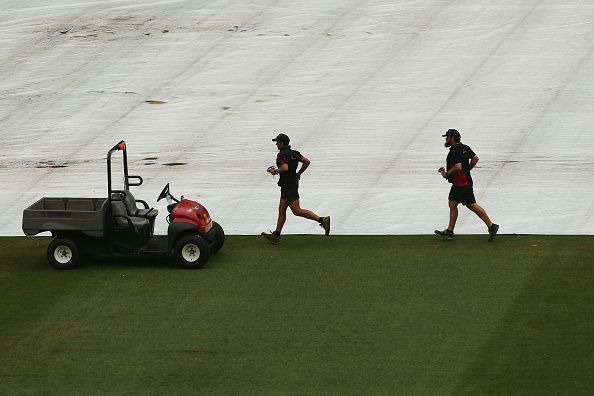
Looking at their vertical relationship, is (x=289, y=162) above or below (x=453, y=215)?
above

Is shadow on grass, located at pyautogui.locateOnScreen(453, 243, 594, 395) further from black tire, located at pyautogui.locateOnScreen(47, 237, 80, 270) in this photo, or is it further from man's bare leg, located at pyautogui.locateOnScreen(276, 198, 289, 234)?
black tire, located at pyautogui.locateOnScreen(47, 237, 80, 270)

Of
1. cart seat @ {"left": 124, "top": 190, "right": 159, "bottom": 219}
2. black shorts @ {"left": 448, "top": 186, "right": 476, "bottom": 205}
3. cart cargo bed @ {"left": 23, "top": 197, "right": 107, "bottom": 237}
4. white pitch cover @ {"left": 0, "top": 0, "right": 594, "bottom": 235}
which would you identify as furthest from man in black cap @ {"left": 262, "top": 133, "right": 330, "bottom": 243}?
cart cargo bed @ {"left": 23, "top": 197, "right": 107, "bottom": 237}

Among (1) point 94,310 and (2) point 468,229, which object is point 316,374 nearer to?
(1) point 94,310

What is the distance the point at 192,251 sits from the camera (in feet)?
48.5

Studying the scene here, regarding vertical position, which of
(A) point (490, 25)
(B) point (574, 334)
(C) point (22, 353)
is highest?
(C) point (22, 353)

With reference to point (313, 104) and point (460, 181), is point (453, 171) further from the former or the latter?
point (313, 104)

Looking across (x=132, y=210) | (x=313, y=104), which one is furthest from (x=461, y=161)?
(x=313, y=104)

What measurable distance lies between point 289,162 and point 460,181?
231cm

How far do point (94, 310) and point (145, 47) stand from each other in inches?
544

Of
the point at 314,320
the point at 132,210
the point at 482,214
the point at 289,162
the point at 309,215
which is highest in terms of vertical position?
the point at 132,210

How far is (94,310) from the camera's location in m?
13.2

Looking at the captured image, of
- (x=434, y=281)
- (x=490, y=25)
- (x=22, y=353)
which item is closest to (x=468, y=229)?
(x=434, y=281)

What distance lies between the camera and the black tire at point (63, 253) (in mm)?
14750

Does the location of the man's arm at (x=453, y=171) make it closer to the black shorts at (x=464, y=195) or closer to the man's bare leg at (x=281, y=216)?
the black shorts at (x=464, y=195)
